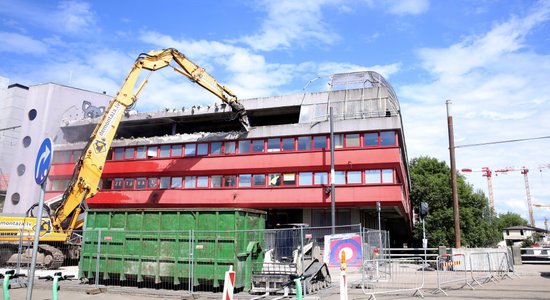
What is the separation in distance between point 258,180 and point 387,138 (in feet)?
32.3

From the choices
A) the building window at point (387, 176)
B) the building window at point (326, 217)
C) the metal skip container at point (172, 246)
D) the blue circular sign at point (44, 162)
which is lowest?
the metal skip container at point (172, 246)

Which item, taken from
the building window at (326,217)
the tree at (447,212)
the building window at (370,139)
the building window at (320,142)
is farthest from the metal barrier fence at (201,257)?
the tree at (447,212)

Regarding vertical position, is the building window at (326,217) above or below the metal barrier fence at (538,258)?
above

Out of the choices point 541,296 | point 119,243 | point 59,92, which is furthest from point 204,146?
point 541,296

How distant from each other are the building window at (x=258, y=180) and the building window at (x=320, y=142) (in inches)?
180

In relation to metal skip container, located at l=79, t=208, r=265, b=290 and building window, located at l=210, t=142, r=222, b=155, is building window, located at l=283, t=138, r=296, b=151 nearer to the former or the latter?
building window, located at l=210, t=142, r=222, b=155

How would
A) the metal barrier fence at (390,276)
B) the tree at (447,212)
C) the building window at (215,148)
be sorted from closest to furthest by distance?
the metal barrier fence at (390,276) < the building window at (215,148) < the tree at (447,212)

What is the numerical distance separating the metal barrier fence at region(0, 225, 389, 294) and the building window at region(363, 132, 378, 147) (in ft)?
50.0

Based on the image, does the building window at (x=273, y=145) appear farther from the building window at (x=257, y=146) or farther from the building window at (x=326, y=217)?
the building window at (x=326, y=217)

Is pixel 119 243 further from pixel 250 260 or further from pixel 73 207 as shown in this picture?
pixel 73 207

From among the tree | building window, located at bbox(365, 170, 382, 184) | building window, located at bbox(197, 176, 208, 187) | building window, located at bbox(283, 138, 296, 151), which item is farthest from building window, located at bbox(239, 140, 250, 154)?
the tree

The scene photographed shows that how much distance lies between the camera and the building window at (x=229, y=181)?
3267 cm

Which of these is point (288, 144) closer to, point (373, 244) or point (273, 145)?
point (273, 145)

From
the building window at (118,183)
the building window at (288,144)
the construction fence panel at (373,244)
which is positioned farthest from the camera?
the building window at (118,183)
